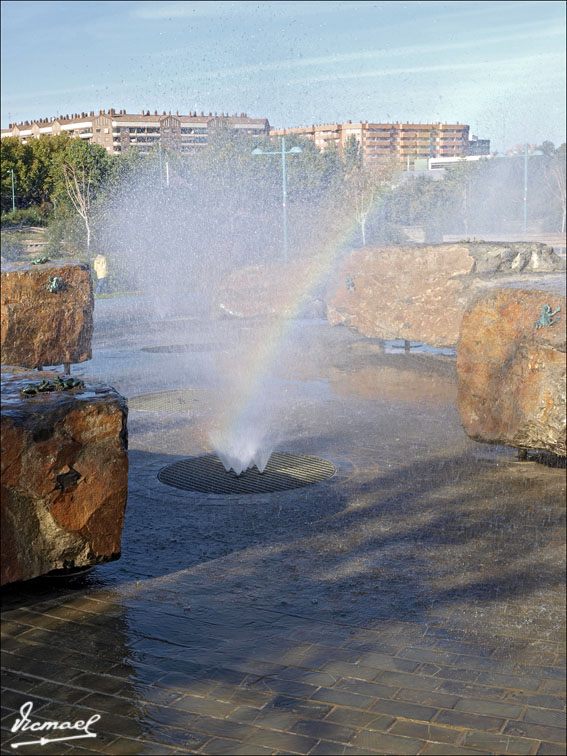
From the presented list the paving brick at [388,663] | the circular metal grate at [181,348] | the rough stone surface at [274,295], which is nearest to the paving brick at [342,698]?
the paving brick at [388,663]

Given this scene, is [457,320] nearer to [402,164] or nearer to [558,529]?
[558,529]

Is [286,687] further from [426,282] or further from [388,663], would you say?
[426,282]

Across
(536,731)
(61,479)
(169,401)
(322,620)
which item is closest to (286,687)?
(322,620)

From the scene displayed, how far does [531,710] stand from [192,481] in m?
4.12

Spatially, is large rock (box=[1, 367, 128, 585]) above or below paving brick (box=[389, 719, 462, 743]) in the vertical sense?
above

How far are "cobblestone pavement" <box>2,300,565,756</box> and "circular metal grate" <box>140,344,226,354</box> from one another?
7287mm

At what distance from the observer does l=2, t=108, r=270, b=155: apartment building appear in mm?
27000

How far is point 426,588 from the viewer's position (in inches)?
194

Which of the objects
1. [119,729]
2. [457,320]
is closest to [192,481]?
[119,729]

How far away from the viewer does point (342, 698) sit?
3711 millimetres

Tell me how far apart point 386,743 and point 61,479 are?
7.56 feet

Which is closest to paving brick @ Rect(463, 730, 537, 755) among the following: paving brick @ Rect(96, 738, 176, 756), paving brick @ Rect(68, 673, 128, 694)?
paving brick @ Rect(96, 738, 176, 756)

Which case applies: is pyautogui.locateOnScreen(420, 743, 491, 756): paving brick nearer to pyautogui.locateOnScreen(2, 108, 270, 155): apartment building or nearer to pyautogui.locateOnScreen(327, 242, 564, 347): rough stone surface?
pyautogui.locateOnScreen(327, 242, 564, 347): rough stone surface

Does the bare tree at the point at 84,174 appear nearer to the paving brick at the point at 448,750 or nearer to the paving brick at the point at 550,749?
the paving brick at the point at 448,750
